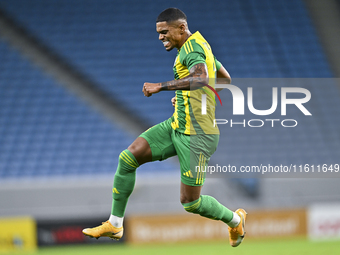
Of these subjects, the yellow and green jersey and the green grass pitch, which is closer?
the yellow and green jersey

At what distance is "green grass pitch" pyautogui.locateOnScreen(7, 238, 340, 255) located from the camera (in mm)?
7449

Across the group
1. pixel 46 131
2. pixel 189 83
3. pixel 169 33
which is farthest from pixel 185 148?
pixel 46 131

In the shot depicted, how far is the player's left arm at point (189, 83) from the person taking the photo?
328 centimetres

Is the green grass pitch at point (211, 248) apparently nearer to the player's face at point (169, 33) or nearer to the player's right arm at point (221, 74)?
the player's right arm at point (221, 74)

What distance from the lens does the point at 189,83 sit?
330 centimetres

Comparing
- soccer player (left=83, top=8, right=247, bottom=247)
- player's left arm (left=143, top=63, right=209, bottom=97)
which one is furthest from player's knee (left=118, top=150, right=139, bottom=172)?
player's left arm (left=143, top=63, right=209, bottom=97)

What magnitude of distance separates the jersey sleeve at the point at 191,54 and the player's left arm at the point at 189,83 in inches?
2.1

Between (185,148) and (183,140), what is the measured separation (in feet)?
0.21

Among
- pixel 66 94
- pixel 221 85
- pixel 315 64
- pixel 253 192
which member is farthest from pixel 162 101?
pixel 221 85

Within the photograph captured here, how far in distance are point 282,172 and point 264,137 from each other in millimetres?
715

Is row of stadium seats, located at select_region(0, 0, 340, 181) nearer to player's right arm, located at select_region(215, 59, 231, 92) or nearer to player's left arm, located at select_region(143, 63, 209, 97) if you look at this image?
player's right arm, located at select_region(215, 59, 231, 92)

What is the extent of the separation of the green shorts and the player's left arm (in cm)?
56

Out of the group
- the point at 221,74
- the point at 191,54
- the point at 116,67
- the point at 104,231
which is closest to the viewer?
the point at 191,54

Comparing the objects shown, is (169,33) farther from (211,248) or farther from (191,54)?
(211,248)
